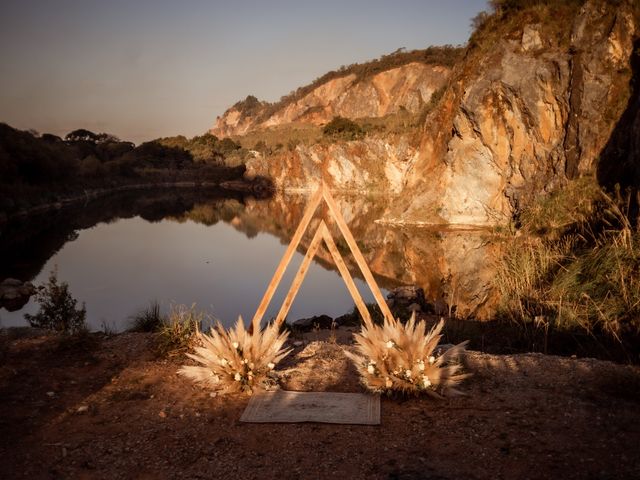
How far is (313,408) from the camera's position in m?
4.20

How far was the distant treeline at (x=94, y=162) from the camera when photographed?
33381 mm

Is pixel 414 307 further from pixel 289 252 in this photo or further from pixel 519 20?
pixel 519 20

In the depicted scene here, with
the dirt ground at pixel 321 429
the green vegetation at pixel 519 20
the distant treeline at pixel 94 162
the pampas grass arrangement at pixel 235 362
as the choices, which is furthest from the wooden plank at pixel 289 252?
the distant treeline at pixel 94 162

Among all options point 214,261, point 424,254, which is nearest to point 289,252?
point 424,254

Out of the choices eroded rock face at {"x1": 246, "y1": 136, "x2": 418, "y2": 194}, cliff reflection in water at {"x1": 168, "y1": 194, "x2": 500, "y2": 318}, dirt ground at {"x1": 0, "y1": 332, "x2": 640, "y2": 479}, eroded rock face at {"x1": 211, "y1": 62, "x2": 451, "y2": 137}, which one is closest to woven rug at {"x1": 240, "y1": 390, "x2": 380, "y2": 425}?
dirt ground at {"x1": 0, "y1": 332, "x2": 640, "y2": 479}

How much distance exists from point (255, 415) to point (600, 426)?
9.03 ft

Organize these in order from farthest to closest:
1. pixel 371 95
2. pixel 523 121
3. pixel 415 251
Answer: pixel 371 95
pixel 523 121
pixel 415 251

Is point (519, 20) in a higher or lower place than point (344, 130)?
higher

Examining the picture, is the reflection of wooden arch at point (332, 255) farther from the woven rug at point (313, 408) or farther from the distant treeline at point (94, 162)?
the distant treeline at point (94, 162)

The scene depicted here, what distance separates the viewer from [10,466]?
11.0 feet

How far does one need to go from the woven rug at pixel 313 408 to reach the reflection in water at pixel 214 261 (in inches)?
182

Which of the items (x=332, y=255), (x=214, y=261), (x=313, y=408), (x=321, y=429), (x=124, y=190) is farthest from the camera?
(x=124, y=190)

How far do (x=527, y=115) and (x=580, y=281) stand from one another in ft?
61.5

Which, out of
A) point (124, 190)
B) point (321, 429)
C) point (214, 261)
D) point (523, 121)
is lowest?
point (214, 261)
